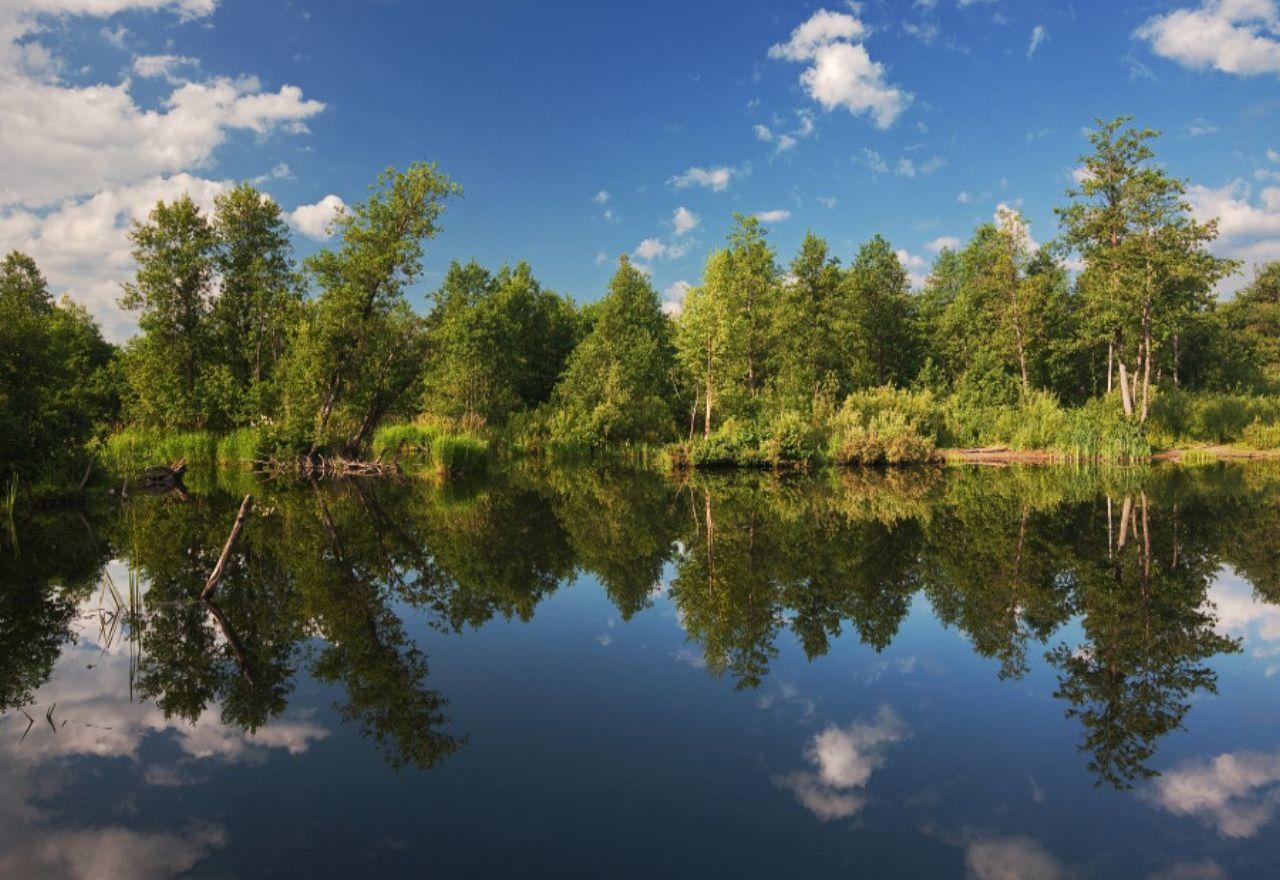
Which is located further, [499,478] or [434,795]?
[499,478]

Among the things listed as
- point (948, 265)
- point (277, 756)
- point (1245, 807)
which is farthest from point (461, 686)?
point (948, 265)

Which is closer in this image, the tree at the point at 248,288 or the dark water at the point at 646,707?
the dark water at the point at 646,707

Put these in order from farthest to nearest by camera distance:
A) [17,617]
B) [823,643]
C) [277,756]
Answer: [17,617]
[823,643]
[277,756]

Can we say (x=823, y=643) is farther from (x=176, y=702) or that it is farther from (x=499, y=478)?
(x=499, y=478)

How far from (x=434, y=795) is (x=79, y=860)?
2210mm

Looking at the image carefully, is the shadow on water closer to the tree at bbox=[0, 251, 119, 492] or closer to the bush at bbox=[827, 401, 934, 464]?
the tree at bbox=[0, 251, 119, 492]

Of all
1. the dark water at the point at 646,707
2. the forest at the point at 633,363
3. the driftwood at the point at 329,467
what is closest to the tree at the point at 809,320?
the forest at the point at 633,363

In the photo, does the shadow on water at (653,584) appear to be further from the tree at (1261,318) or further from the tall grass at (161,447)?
the tree at (1261,318)

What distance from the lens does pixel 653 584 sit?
1137cm

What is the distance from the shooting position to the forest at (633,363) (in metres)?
28.2

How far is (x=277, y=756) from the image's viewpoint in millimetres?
5812

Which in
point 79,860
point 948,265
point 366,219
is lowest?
point 79,860

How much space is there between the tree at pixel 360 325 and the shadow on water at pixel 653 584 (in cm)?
901

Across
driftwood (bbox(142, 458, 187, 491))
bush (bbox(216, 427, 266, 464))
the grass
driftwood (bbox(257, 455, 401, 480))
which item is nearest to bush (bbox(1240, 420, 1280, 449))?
the grass
